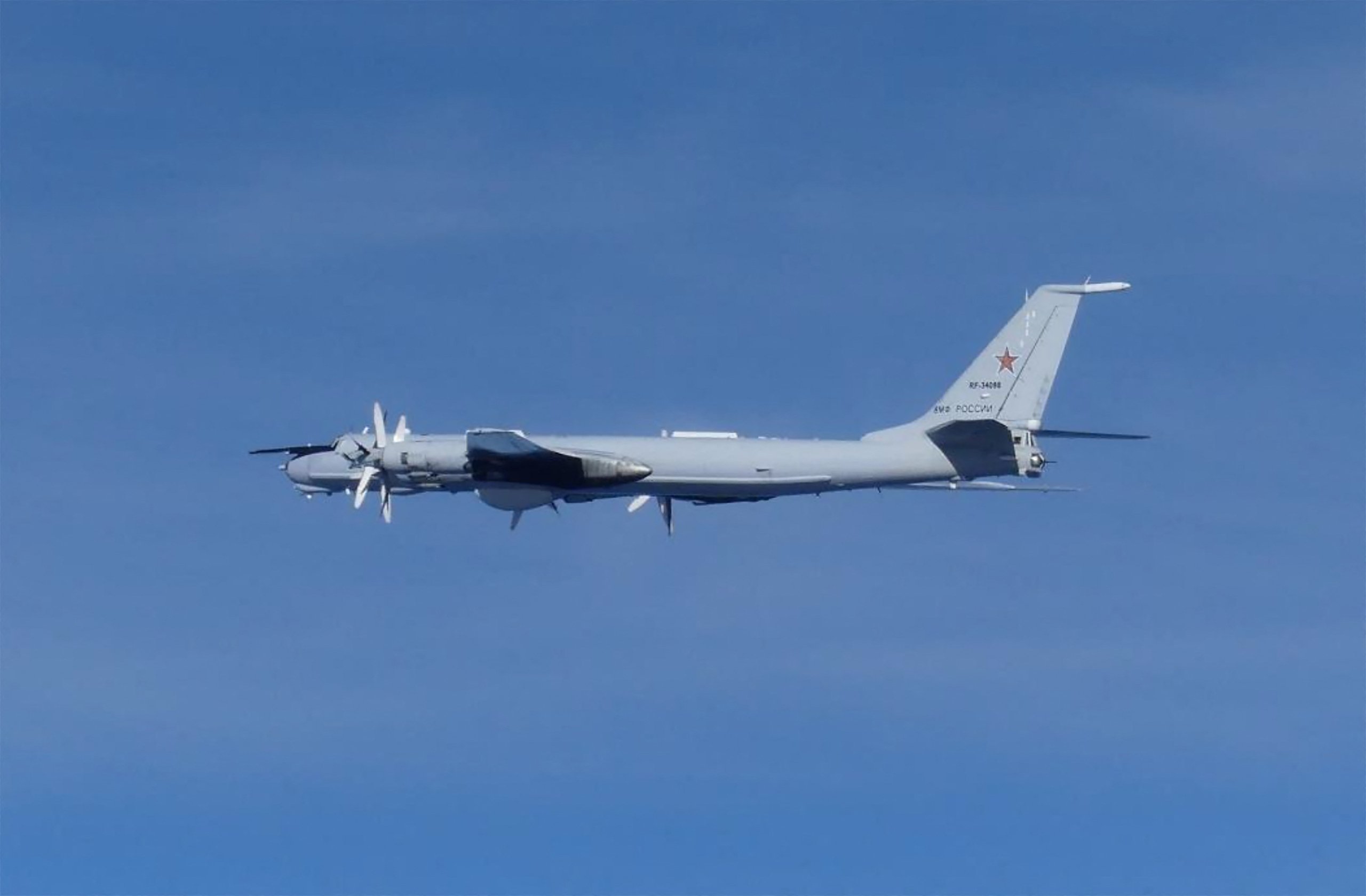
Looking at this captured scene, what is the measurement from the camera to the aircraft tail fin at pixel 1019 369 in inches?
2557

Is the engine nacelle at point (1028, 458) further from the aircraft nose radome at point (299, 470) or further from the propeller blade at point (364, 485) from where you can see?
the aircraft nose radome at point (299, 470)

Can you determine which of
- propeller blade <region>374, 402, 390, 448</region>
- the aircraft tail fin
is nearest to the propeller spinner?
propeller blade <region>374, 402, 390, 448</region>

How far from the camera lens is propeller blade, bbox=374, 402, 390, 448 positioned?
66.2 m

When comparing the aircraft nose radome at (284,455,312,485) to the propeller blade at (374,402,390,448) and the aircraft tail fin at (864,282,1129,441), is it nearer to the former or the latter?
the propeller blade at (374,402,390,448)

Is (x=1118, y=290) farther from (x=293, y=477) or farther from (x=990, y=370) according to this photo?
(x=293, y=477)

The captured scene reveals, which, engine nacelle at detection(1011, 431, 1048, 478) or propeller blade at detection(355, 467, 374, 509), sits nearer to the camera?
engine nacelle at detection(1011, 431, 1048, 478)

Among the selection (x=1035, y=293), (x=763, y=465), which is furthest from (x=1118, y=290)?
(x=763, y=465)

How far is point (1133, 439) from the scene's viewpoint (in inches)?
2399

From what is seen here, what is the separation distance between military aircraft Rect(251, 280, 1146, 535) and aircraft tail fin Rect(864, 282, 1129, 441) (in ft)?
0.10

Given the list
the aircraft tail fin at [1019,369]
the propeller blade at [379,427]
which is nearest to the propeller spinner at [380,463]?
the propeller blade at [379,427]

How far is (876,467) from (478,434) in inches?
453

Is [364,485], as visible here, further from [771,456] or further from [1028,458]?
[1028,458]

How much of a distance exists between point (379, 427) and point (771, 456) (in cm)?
1191

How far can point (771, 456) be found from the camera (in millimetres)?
64062
